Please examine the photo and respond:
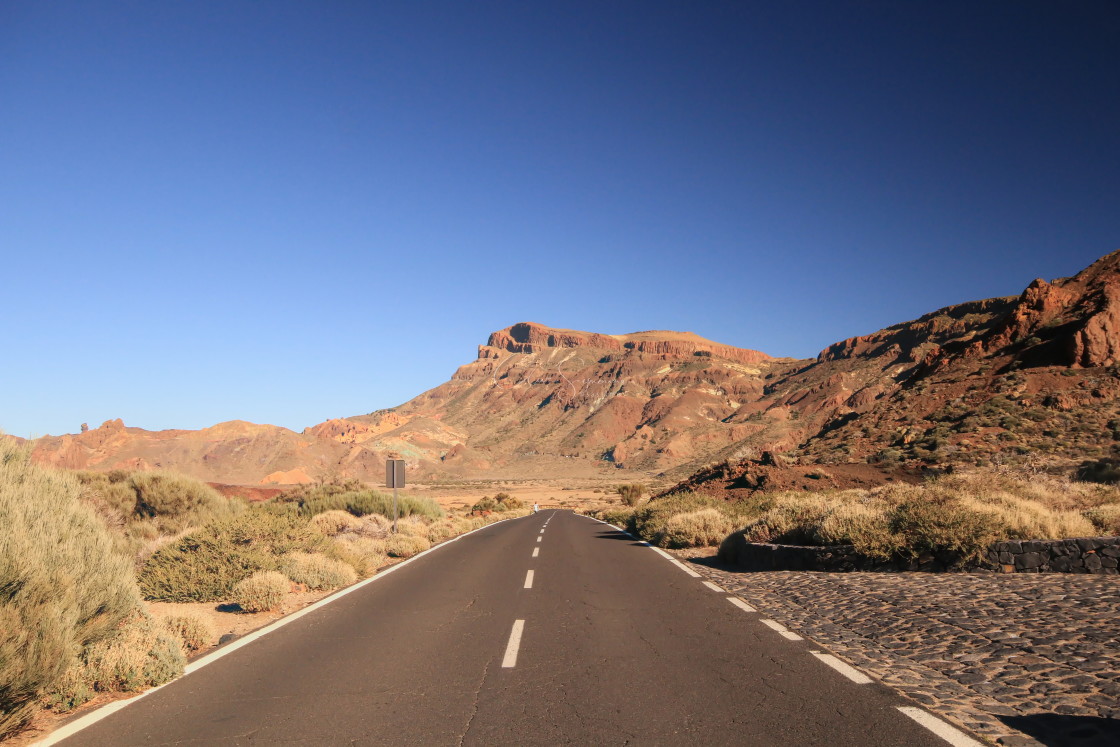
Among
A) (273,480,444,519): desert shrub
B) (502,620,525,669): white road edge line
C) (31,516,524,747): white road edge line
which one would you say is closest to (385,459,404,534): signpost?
(273,480,444,519): desert shrub

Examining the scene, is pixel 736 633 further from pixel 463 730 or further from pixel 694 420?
pixel 694 420

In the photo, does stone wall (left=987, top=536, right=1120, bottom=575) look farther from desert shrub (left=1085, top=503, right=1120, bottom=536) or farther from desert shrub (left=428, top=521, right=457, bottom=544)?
desert shrub (left=428, top=521, right=457, bottom=544)

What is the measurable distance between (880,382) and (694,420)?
36.1 m

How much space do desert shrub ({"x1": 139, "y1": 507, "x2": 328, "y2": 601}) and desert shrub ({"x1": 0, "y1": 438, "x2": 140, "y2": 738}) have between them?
4130 millimetres

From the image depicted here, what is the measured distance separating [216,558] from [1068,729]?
1189 cm

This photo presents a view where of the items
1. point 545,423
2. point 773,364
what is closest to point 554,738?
point 545,423

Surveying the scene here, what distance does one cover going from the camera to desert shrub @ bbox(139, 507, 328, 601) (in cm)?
1044

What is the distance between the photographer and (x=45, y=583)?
16.5 ft

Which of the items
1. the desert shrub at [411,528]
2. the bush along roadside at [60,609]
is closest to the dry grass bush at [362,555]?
the desert shrub at [411,528]

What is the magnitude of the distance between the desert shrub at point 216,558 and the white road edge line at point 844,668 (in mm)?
9216

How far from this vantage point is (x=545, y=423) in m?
131

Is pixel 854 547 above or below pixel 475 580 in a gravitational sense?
above

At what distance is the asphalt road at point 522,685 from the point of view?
450 centimetres

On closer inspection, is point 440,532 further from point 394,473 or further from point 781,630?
point 781,630
